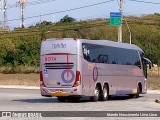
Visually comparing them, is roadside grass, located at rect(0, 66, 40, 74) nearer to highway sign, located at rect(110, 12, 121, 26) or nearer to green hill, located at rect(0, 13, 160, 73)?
green hill, located at rect(0, 13, 160, 73)

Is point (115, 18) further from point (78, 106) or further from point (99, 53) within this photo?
point (78, 106)

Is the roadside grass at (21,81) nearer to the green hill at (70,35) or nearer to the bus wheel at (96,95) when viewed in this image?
the green hill at (70,35)

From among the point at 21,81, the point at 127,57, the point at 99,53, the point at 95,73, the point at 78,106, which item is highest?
the point at 99,53

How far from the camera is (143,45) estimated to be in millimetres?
104812

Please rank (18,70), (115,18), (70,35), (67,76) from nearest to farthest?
1. (67,76)
2. (115,18)
3. (18,70)
4. (70,35)

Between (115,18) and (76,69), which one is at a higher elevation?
(115,18)

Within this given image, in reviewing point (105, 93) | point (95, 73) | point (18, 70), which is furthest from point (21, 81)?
point (95, 73)

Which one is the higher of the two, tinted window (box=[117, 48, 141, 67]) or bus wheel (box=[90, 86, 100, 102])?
tinted window (box=[117, 48, 141, 67])

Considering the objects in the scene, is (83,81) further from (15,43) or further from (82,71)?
(15,43)

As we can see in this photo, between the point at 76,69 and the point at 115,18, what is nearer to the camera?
the point at 76,69

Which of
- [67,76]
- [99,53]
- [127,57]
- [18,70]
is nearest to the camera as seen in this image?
[67,76]

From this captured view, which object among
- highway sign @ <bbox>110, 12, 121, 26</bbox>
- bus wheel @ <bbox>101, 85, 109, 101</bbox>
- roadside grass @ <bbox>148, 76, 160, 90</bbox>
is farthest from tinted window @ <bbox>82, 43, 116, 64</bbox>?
highway sign @ <bbox>110, 12, 121, 26</bbox>

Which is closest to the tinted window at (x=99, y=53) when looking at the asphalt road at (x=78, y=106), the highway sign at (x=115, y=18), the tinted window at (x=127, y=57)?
the tinted window at (x=127, y=57)

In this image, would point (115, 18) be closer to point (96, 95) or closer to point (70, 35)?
point (96, 95)
